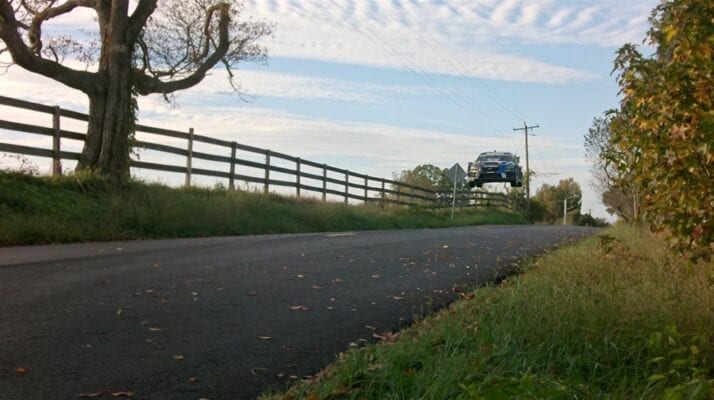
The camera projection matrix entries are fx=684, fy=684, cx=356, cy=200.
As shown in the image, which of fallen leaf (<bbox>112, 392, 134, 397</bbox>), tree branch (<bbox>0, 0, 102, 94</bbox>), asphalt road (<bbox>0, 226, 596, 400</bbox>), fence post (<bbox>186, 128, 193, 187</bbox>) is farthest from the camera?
fence post (<bbox>186, 128, 193, 187</bbox>)

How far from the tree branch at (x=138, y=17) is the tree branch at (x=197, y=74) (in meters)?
1.38

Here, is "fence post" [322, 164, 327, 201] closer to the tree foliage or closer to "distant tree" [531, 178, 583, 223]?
the tree foliage

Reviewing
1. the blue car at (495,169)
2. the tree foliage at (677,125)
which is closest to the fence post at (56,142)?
the tree foliage at (677,125)

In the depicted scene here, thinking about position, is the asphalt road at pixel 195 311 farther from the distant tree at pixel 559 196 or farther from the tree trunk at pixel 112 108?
the distant tree at pixel 559 196

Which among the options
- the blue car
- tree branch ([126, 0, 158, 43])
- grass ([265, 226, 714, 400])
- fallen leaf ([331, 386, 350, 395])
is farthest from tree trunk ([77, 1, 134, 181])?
the blue car

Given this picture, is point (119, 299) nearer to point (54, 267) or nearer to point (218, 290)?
point (218, 290)

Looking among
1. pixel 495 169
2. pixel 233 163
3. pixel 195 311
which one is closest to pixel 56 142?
pixel 233 163

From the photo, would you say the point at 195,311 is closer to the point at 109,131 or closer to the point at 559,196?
the point at 109,131

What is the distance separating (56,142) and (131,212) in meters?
3.06

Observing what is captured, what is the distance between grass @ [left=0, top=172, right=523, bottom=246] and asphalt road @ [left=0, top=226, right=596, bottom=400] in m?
1.29

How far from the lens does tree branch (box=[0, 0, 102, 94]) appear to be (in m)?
14.5

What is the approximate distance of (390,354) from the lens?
4387mm

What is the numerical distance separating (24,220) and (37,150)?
12.0ft

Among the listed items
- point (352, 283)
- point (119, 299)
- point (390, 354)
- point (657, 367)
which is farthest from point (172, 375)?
point (352, 283)
